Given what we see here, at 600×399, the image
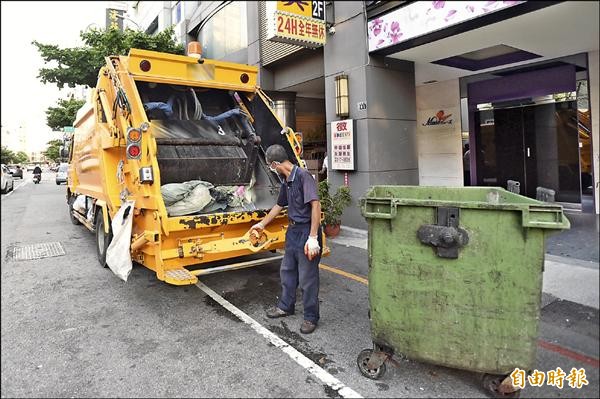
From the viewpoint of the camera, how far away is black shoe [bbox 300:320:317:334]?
343 centimetres

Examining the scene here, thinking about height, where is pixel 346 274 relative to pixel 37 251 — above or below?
below

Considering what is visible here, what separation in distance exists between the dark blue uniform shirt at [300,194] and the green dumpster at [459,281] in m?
0.80

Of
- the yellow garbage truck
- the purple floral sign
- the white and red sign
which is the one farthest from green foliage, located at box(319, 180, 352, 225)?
the purple floral sign

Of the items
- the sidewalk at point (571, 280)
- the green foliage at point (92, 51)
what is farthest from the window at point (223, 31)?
the sidewalk at point (571, 280)

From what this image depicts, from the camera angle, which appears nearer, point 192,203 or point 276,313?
point 276,313

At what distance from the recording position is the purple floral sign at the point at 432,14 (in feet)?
6.63

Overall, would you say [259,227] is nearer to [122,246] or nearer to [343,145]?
[122,246]

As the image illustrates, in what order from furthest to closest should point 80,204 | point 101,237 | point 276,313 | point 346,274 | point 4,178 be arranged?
point 80,204
point 101,237
point 346,274
point 276,313
point 4,178

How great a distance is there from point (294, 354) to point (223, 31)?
7127mm

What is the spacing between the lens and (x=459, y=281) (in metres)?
2.45

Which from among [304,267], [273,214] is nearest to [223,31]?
[273,214]

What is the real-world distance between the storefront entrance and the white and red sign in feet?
6.96

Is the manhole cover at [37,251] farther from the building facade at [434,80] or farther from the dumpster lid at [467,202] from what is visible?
the dumpster lid at [467,202]

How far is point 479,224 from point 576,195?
177 centimetres
